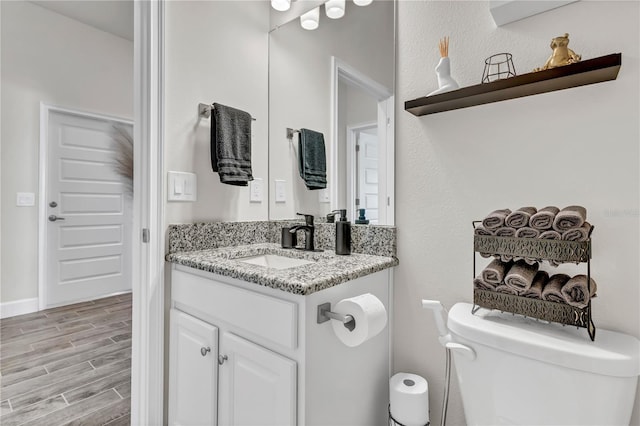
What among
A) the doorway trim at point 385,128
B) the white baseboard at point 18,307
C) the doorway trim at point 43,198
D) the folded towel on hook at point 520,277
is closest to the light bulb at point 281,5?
the doorway trim at point 385,128

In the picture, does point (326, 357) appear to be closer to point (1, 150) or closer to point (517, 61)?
point (517, 61)

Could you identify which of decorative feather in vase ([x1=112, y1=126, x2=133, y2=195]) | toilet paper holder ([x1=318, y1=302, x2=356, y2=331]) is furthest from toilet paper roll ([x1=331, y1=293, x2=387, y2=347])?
decorative feather in vase ([x1=112, y1=126, x2=133, y2=195])

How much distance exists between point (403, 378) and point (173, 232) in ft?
3.53

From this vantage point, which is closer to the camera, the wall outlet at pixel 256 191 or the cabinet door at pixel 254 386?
the cabinet door at pixel 254 386

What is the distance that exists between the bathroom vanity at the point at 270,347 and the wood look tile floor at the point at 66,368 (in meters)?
0.59

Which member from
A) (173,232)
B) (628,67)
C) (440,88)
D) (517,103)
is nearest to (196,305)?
(173,232)

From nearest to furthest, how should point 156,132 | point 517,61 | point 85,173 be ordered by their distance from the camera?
1. point 517,61
2. point 156,132
3. point 85,173

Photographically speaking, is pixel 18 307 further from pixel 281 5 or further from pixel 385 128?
pixel 385 128

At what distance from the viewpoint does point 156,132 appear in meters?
1.37

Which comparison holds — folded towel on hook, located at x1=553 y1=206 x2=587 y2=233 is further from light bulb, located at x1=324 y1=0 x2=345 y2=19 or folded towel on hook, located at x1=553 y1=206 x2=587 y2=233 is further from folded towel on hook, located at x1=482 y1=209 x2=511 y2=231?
light bulb, located at x1=324 y1=0 x2=345 y2=19

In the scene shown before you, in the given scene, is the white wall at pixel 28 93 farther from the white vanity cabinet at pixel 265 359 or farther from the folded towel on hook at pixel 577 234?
the folded towel on hook at pixel 577 234

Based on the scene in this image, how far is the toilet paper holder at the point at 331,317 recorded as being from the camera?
925mm

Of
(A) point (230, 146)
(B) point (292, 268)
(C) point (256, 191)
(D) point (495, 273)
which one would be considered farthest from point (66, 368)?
(D) point (495, 273)

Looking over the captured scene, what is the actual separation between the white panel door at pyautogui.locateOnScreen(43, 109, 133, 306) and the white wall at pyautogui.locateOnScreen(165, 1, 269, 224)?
2519 mm
